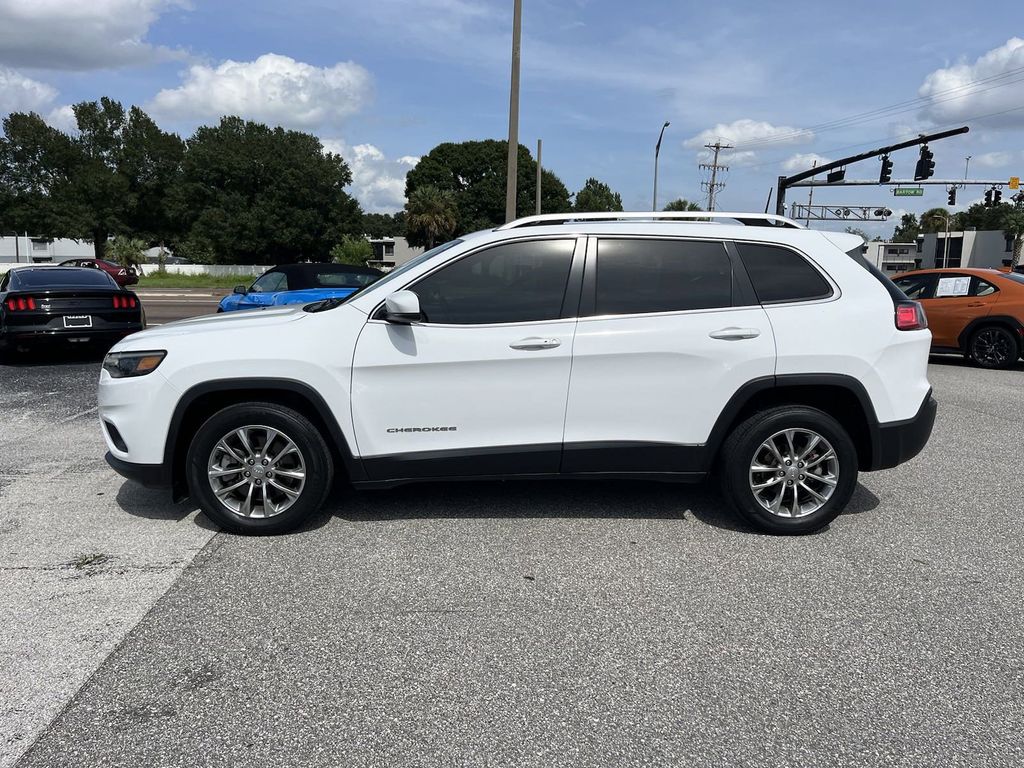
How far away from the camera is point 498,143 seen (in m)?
69.9

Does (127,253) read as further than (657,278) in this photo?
Yes

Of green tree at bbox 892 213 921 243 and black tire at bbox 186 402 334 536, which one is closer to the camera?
black tire at bbox 186 402 334 536

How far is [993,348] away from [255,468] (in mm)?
11605

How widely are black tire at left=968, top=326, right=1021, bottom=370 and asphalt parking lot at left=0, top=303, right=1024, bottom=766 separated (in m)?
7.76

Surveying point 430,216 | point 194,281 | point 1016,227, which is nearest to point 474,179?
A: point 430,216

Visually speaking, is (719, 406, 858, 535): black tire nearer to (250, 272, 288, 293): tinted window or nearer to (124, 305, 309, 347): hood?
(124, 305, 309, 347): hood

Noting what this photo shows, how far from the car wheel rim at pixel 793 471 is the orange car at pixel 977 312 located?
883cm

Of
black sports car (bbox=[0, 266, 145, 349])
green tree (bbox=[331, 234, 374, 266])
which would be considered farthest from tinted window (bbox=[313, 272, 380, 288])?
green tree (bbox=[331, 234, 374, 266])

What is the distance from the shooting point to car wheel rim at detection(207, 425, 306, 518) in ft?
14.3

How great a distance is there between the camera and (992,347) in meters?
11.8

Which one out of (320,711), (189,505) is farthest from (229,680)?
(189,505)

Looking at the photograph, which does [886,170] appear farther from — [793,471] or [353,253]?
[353,253]

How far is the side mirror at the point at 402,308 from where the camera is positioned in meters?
4.16

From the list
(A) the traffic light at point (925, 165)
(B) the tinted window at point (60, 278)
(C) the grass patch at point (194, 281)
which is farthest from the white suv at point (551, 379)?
(C) the grass patch at point (194, 281)
